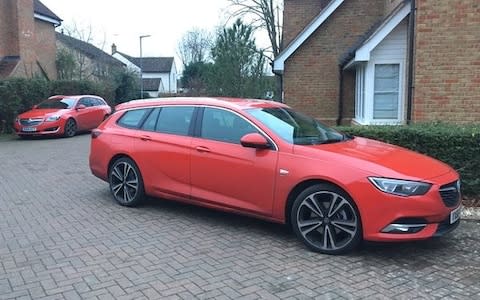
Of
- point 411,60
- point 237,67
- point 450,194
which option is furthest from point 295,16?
point 450,194

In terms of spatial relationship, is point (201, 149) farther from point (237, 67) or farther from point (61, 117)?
point (237, 67)

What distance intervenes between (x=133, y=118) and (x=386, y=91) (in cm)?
763

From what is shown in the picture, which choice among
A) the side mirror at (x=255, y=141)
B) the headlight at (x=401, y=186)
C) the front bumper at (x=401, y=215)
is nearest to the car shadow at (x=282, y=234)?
the front bumper at (x=401, y=215)

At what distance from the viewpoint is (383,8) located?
1487 cm

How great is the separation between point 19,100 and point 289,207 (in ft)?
49.8

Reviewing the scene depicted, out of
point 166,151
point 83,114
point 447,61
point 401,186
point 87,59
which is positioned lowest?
Answer: point 401,186

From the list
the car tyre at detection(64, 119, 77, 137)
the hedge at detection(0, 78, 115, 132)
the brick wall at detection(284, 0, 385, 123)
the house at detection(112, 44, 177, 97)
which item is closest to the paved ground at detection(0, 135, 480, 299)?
the brick wall at detection(284, 0, 385, 123)

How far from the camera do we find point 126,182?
6.64 m

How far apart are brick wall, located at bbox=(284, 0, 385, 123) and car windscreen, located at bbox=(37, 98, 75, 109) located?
809 centimetres

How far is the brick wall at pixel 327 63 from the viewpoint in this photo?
49.4 ft

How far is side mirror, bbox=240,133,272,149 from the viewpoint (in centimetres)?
516

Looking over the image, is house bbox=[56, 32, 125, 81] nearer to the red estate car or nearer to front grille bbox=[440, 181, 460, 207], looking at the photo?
the red estate car

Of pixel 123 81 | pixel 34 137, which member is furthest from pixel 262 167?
pixel 123 81

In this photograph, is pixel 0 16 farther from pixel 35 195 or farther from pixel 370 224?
pixel 370 224
